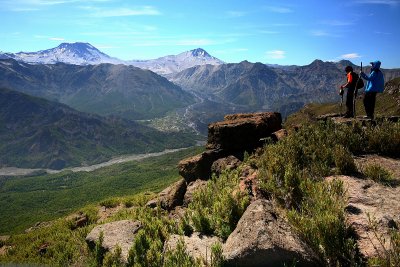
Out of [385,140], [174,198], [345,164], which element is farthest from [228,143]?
[345,164]

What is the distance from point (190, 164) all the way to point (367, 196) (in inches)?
540

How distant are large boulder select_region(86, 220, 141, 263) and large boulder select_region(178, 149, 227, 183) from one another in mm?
8717

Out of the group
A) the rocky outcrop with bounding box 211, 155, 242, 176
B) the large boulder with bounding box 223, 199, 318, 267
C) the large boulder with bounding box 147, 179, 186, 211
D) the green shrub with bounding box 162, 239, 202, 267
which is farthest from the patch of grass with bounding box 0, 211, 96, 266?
the rocky outcrop with bounding box 211, 155, 242, 176

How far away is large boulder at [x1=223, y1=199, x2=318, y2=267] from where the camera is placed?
9.64 metres

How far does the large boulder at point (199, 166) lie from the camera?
24.5 meters

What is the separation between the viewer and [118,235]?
1476cm

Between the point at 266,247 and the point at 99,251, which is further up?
the point at 266,247

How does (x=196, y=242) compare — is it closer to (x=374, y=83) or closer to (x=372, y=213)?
(x=372, y=213)

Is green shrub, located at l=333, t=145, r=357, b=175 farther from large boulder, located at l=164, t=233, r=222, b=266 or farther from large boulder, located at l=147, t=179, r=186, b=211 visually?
large boulder, located at l=147, t=179, r=186, b=211

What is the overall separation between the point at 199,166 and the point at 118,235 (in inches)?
414

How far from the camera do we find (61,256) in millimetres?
18062

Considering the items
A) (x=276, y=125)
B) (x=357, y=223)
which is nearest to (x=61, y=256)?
(x=357, y=223)

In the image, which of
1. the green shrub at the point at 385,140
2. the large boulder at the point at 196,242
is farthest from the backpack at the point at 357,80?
the large boulder at the point at 196,242

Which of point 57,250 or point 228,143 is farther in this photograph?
point 228,143
